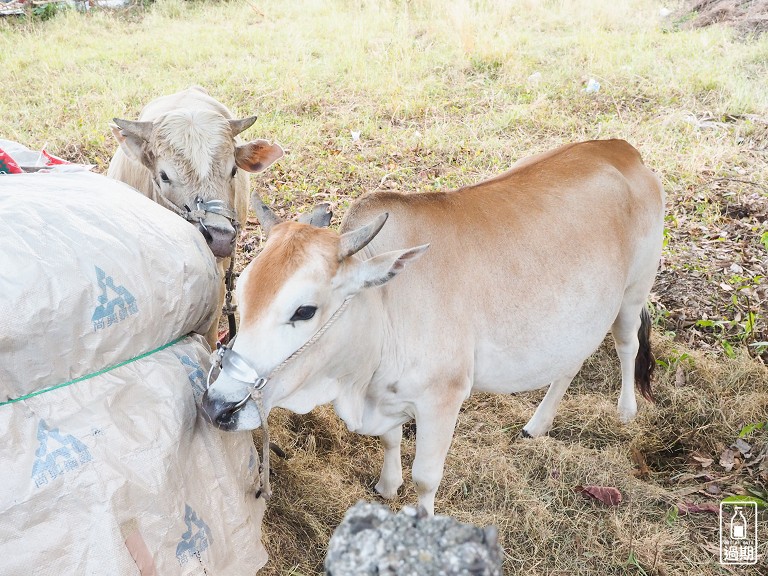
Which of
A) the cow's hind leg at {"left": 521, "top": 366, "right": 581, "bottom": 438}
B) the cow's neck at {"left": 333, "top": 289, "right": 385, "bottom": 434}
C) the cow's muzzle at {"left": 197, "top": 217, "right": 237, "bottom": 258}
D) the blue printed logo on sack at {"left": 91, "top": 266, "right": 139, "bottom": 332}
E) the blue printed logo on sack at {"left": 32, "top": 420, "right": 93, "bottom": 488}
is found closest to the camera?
the blue printed logo on sack at {"left": 32, "top": 420, "right": 93, "bottom": 488}

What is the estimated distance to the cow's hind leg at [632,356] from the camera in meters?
4.09

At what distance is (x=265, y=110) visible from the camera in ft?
27.2

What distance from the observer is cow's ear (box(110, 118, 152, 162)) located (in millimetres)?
3578

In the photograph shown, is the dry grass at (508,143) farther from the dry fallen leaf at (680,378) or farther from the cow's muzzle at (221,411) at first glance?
the cow's muzzle at (221,411)

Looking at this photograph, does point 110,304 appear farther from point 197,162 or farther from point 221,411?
point 197,162

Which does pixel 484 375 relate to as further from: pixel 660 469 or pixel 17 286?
pixel 17 286

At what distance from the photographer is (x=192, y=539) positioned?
2.30m

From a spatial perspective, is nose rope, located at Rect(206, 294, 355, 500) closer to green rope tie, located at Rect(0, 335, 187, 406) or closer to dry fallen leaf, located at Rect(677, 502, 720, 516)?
green rope tie, located at Rect(0, 335, 187, 406)

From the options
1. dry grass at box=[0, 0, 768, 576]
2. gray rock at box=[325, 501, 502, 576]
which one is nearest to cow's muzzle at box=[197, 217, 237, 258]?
dry grass at box=[0, 0, 768, 576]

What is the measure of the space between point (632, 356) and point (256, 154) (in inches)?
98.3

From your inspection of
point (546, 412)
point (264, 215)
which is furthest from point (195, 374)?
point (546, 412)

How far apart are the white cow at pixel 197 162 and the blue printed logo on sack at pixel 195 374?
0.93 meters

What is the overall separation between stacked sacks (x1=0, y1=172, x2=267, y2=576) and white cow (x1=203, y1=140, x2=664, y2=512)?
0.25 metres

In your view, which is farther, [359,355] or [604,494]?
[604,494]
